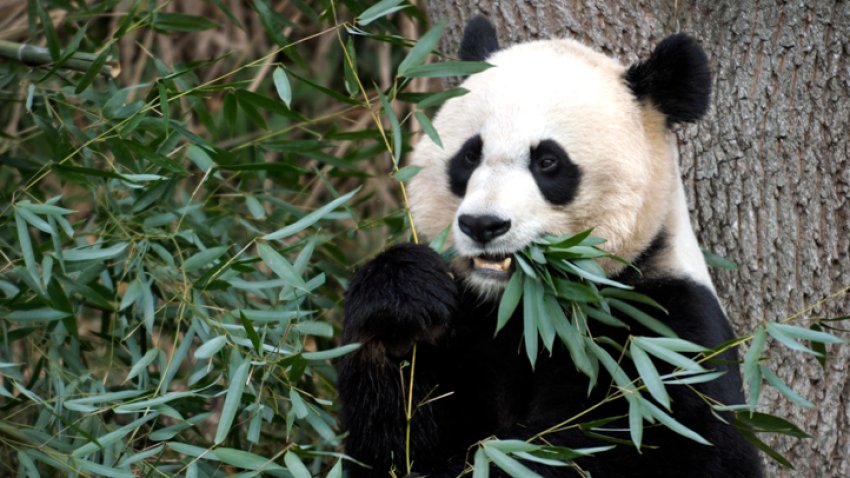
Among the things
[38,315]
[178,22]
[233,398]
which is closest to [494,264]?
[233,398]

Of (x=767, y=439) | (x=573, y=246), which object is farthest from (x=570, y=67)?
(x=767, y=439)

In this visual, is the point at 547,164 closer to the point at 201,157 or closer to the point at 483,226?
the point at 483,226

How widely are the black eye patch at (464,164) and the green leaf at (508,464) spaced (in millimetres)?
635

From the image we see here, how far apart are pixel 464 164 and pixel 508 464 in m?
0.71

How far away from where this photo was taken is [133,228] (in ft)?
9.31

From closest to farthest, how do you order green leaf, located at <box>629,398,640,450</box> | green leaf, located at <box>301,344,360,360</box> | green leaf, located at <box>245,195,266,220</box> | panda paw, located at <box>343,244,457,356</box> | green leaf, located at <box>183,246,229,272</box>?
1. green leaf, located at <box>629,398,640,450</box>
2. green leaf, located at <box>301,344,360,360</box>
3. panda paw, located at <box>343,244,457,356</box>
4. green leaf, located at <box>183,246,229,272</box>
5. green leaf, located at <box>245,195,266,220</box>

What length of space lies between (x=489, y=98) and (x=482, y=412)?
74cm

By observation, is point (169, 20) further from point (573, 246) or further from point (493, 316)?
point (573, 246)

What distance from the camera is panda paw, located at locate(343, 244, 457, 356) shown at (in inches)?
86.6

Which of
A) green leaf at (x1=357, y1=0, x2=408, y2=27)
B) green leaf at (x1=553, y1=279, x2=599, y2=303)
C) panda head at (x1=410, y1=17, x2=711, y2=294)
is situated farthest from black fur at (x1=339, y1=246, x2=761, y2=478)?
green leaf at (x1=357, y1=0, x2=408, y2=27)

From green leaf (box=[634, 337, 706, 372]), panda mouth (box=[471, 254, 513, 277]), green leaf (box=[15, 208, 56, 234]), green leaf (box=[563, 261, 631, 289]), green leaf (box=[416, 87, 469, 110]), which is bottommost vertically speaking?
green leaf (box=[15, 208, 56, 234])

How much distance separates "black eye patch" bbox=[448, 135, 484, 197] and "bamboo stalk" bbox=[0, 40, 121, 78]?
43.7 inches

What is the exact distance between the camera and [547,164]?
2.31m

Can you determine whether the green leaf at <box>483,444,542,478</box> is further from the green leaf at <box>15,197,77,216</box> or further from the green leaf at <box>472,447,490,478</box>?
the green leaf at <box>15,197,77,216</box>
